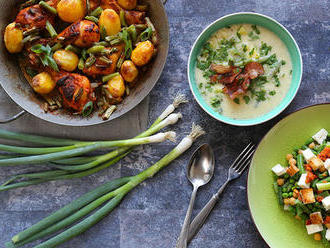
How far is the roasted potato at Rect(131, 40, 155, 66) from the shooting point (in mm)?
1780

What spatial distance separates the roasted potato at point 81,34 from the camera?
1747 millimetres

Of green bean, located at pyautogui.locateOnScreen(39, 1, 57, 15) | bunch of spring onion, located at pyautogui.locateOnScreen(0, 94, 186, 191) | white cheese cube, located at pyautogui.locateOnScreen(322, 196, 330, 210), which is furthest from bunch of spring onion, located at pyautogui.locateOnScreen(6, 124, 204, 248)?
green bean, located at pyautogui.locateOnScreen(39, 1, 57, 15)

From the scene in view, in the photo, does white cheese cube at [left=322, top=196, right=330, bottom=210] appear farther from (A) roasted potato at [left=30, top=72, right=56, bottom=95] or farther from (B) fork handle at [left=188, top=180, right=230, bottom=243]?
(A) roasted potato at [left=30, top=72, right=56, bottom=95]

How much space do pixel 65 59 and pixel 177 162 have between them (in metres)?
0.84

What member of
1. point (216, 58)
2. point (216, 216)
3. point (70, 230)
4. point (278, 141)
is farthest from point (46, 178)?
point (278, 141)

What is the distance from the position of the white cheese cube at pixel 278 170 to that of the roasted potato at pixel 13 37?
58.7 inches

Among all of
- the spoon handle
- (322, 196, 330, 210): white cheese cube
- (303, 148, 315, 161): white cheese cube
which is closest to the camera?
(322, 196, 330, 210): white cheese cube

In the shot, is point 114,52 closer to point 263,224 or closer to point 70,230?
point 70,230

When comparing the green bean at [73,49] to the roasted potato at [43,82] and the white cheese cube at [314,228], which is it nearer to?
the roasted potato at [43,82]

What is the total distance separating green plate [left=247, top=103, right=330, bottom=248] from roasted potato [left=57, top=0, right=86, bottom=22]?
1.16 m

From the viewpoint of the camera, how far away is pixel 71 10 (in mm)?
1766

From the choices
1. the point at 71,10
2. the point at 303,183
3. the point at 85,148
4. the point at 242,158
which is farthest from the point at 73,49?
the point at 303,183

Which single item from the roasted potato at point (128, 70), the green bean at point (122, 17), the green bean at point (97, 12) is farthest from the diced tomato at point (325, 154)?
the green bean at point (97, 12)

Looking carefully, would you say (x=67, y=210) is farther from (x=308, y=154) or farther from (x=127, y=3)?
(x=308, y=154)
